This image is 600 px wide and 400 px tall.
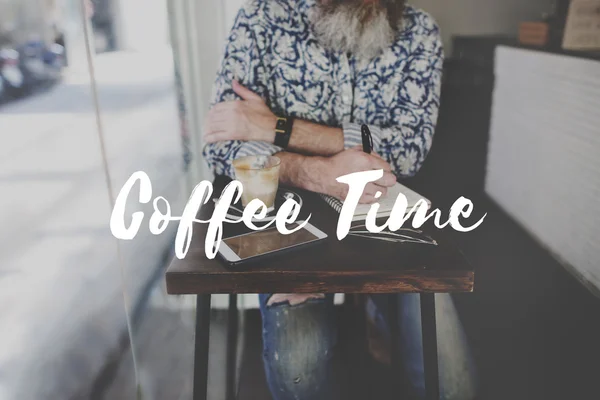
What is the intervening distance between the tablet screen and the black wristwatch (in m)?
0.33

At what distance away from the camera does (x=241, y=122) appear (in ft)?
3.63

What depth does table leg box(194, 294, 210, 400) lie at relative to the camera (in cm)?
90

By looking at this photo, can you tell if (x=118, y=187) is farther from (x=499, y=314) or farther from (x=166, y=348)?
(x=499, y=314)

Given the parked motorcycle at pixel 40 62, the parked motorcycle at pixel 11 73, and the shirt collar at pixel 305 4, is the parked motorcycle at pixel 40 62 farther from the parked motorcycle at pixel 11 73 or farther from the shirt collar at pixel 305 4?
the shirt collar at pixel 305 4

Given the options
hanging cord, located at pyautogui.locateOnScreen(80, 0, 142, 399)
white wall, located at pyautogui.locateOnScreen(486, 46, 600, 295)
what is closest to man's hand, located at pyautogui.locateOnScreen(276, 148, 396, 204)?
hanging cord, located at pyautogui.locateOnScreen(80, 0, 142, 399)

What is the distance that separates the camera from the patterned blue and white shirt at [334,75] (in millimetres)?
1184

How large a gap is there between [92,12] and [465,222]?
1.57 m

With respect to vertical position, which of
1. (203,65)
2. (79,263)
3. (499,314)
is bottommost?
(499,314)

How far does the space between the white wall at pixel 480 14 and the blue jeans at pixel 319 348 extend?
50.2 inches

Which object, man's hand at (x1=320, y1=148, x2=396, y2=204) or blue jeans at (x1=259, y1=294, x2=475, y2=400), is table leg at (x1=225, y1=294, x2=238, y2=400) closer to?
blue jeans at (x1=259, y1=294, x2=475, y2=400)

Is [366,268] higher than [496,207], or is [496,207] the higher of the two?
[366,268]

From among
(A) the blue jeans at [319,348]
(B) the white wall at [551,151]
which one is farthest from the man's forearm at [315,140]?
(B) the white wall at [551,151]

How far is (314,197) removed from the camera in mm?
1016

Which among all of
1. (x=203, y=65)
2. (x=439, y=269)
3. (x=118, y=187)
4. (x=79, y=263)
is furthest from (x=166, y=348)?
(x=439, y=269)
